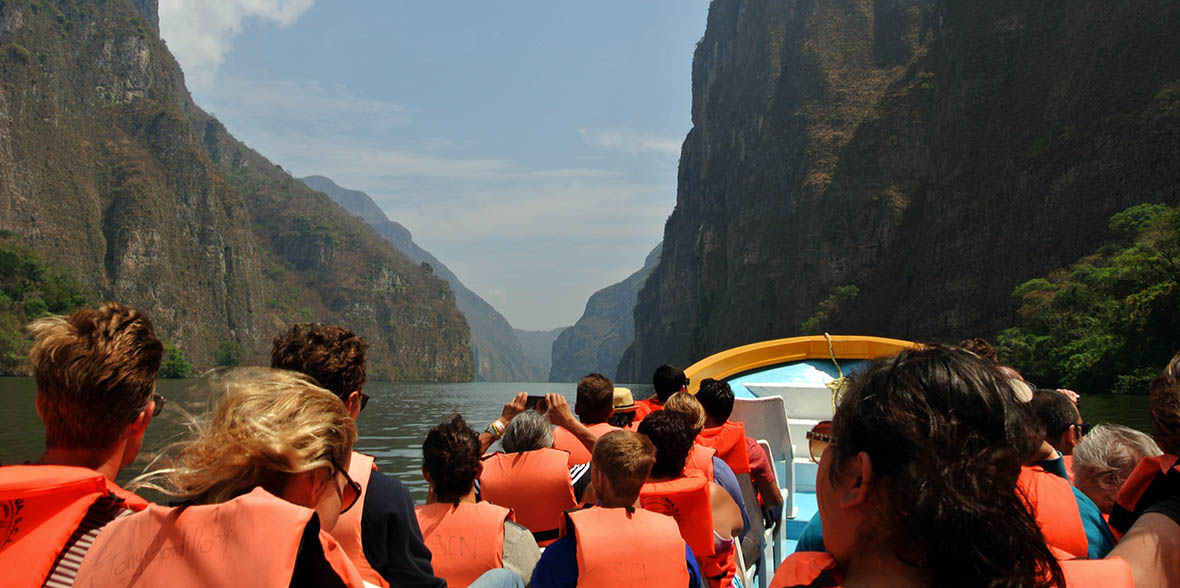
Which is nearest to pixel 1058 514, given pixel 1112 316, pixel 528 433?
pixel 528 433

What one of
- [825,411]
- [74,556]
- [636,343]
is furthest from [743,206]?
[74,556]

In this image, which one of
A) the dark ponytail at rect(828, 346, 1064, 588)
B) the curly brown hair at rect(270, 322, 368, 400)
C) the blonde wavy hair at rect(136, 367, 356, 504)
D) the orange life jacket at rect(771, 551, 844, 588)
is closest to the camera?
the dark ponytail at rect(828, 346, 1064, 588)

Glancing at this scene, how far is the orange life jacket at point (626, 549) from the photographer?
271cm

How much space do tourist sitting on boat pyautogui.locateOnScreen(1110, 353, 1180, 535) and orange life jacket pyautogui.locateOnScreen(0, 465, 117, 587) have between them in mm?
2409

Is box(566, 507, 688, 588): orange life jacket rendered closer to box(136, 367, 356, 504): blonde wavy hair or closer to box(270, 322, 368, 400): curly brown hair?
box(270, 322, 368, 400): curly brown hair

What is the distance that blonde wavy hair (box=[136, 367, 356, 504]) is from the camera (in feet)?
4.79

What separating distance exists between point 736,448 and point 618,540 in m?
1.87

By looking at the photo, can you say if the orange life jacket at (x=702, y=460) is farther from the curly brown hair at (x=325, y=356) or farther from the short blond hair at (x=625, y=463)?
the curly brown hair at (x=325, y=356)

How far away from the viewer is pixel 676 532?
9.30 feet

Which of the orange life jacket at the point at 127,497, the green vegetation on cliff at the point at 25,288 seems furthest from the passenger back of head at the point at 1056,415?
the green vegetation on cliff at the point at 25,288

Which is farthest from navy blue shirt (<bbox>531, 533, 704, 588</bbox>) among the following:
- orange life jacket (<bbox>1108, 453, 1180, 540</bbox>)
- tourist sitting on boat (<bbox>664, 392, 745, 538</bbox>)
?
orange life jacket (<bbox>1108, 453, 1180, 540</bbox>)

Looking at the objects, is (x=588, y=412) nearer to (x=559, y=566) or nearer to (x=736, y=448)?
(x=736, y=448)

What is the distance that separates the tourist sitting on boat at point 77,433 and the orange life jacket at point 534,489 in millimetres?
2252

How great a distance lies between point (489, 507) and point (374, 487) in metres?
0.93
